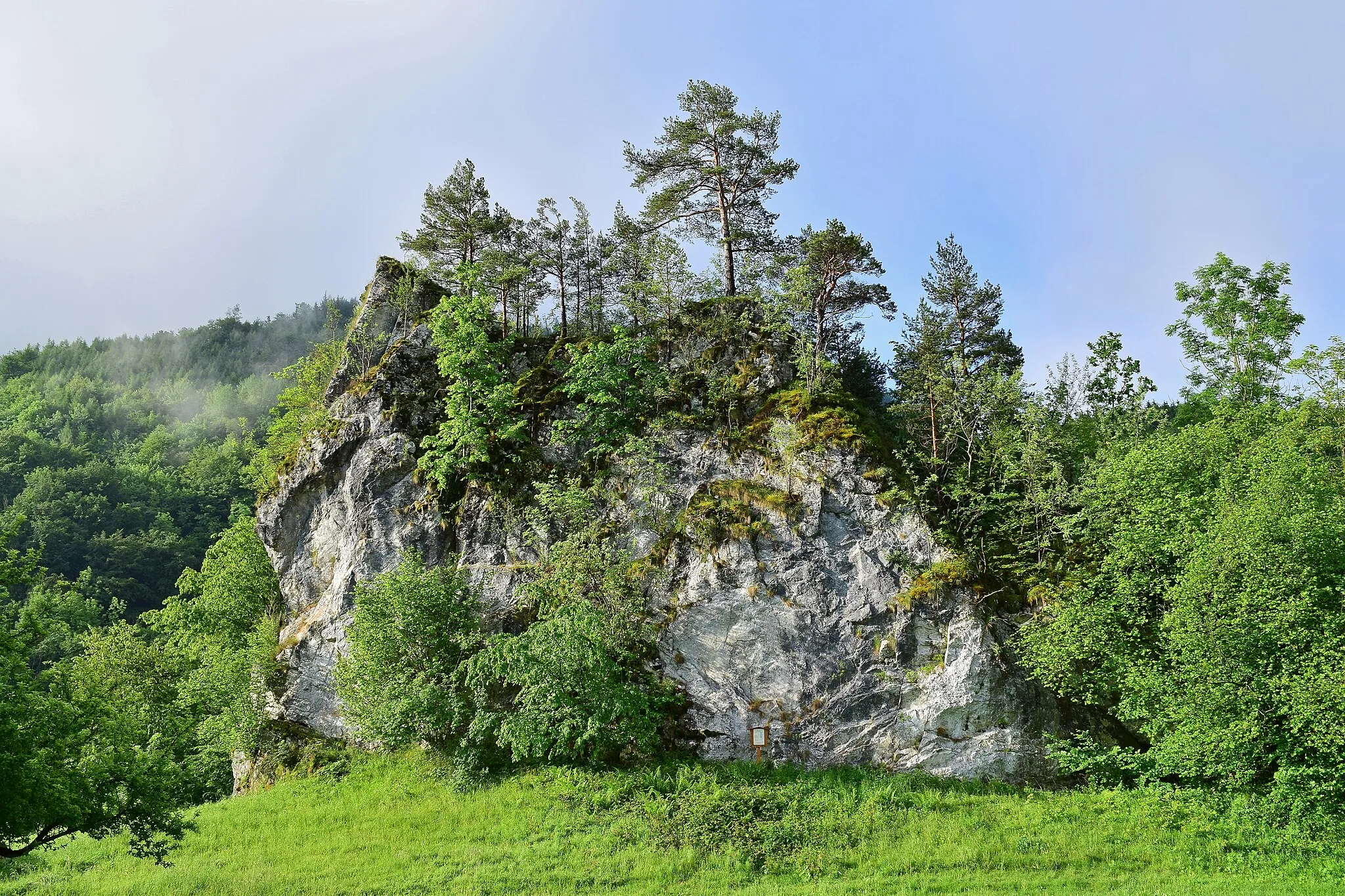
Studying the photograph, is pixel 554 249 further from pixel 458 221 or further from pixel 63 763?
pixel 63 763

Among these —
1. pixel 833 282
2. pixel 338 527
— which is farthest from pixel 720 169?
pixel 338 527

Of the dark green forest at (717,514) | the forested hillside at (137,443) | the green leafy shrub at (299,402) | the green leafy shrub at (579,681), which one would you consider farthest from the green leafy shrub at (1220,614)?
the forested hillside at (137,443)

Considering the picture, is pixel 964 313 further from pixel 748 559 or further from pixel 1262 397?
pixel 748 559

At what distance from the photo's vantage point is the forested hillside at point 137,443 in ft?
239

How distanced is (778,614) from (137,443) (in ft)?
374

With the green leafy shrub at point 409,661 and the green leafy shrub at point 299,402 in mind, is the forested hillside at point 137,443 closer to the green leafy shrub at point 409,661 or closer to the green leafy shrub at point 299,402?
the green leafy shrub at point 299,402

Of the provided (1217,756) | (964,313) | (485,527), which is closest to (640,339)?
(485,527)

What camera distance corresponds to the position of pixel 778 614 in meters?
21.8

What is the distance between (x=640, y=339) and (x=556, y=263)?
371 inches

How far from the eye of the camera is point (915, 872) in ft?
51.5

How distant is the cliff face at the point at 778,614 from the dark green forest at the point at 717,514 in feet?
2.23

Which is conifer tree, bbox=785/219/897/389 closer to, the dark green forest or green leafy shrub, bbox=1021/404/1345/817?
the dark green forest

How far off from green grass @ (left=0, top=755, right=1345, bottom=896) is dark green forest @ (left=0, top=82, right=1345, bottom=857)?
116cm

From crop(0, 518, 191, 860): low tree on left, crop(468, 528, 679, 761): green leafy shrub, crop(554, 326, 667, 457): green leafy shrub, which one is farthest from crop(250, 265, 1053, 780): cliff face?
crop(0, 518, 191, 860): low tree on left
